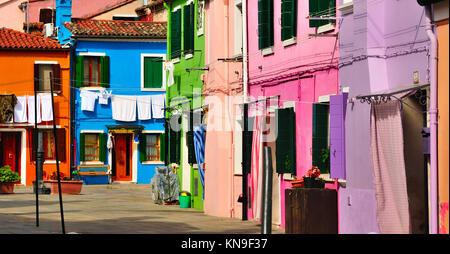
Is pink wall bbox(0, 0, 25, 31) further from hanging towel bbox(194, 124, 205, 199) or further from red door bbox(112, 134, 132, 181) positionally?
hanging towel bbox(194, 124, 205, 199)

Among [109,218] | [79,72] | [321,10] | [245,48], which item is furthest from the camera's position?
[79,72]

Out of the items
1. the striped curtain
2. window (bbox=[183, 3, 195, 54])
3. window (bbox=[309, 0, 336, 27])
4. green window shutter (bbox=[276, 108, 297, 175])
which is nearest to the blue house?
window (bbox=[183, 3, 195, 54])

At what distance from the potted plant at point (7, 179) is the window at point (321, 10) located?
19380mm

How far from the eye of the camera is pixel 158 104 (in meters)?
47.8

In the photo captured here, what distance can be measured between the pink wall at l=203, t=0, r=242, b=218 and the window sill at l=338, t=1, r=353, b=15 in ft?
24.0

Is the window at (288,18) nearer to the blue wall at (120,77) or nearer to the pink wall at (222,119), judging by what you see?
the pink wall at (222,119)

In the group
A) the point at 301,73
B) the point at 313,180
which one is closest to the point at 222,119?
the point at 301,73

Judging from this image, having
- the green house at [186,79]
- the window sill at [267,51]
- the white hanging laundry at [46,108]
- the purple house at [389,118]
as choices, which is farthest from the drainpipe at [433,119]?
the white hanging laundry at [46,108]

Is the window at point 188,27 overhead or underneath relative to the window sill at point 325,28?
overhead

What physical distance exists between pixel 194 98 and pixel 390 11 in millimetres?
14163

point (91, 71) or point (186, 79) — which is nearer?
point (186, 79)

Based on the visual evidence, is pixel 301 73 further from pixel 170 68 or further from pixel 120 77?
pixel 120 77

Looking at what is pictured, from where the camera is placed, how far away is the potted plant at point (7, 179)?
36.7 meters

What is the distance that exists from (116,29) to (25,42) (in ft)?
14.0
